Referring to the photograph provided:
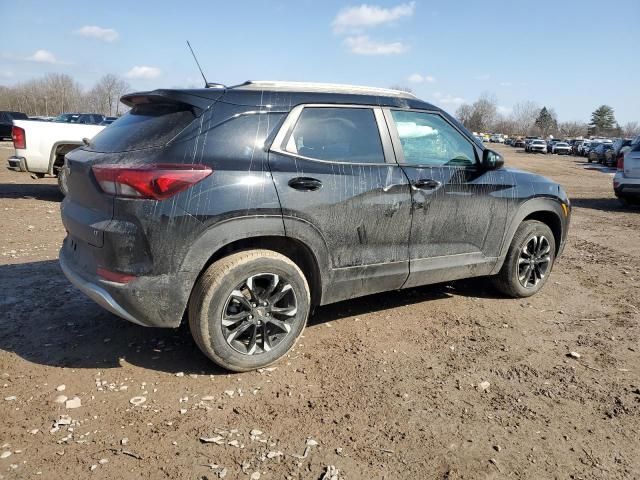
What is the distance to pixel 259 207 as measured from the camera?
10.2ft

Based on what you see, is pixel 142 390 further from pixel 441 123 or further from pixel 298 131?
pixel 441 123

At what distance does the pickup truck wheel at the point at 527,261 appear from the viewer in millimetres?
4688

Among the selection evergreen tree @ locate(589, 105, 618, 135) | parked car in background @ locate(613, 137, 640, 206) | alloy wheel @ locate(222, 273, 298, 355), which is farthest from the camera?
evergreen tree @ locate(589, 105, 618, 135)

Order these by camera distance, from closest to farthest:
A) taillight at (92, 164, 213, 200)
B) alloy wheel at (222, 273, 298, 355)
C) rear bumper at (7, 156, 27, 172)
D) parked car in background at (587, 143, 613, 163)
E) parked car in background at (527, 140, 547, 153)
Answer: taillight at (92, 164, 213, 200)
alloy wheel at (222, 273, 298, 355)
rear bumper at (7, 156, 27, 172)
parked car in background at (587, 143, 613, 163)
parked car in background at (527, 140, 547, 153)

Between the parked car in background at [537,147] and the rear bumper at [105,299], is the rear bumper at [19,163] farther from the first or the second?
the parked car in background at [537,147]

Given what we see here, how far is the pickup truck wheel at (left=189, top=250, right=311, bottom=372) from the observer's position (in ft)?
10.1

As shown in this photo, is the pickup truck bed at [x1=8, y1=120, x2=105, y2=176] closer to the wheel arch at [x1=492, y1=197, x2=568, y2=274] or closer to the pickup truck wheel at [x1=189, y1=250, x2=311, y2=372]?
the pickup truck wheel at [x1=189, y1=250, x2=311, y2=372]

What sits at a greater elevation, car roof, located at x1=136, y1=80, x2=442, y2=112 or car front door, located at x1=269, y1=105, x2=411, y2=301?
car roof, located at x1=136, y1=80, x2=442, y2=112

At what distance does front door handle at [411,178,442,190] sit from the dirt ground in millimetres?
1185

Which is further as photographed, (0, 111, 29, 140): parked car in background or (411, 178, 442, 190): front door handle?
(0, 111, 29, 140): parked car in background

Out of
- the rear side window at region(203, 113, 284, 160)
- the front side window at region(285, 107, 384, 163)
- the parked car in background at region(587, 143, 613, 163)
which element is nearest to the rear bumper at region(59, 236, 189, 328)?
the rear side window at region(203, 113, 284, 160)

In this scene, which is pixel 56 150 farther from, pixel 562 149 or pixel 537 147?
pixel 537 147

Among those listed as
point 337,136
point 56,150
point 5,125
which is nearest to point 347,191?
point 337,136

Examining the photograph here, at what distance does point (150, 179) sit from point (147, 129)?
1.64ft
